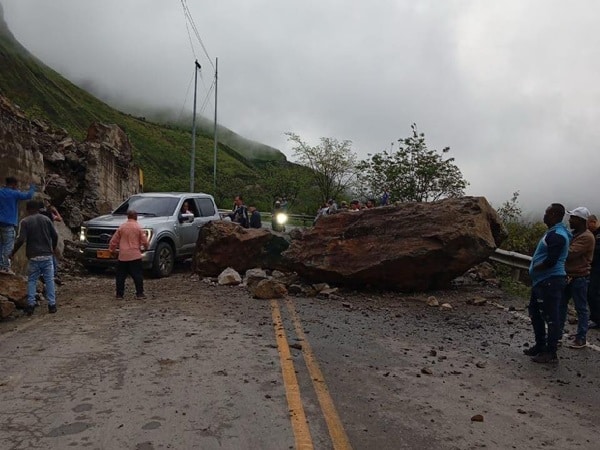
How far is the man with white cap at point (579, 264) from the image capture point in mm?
7113

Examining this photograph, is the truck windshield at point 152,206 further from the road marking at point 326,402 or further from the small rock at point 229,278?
the road marking at point 326,402

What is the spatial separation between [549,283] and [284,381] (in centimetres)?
345

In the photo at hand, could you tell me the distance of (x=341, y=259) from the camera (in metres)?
10.8

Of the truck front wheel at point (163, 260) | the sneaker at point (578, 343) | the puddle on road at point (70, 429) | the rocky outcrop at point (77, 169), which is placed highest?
the rocky outcrop at point (77, 169)

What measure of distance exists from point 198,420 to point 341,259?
6873 mm

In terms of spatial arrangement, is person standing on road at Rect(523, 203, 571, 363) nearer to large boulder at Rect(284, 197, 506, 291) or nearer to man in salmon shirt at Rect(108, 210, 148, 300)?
large boulder at Rect(284, 197, 506, 291)

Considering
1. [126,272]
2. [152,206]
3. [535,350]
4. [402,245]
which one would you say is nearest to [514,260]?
[402,245]

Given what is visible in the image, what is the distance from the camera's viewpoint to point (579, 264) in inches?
285

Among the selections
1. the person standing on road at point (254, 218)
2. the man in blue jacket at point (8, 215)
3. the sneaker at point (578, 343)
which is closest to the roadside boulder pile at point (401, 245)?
the sneaker at point (578, 343)

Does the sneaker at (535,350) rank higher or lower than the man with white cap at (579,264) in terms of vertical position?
lower

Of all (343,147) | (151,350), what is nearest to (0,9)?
(343,147)

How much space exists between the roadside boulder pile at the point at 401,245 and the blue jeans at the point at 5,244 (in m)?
5.18

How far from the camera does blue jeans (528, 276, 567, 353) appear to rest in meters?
6.32

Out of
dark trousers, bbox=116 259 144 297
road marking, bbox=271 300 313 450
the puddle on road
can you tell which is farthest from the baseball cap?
dark trousers, bbox=116 259 144 297
